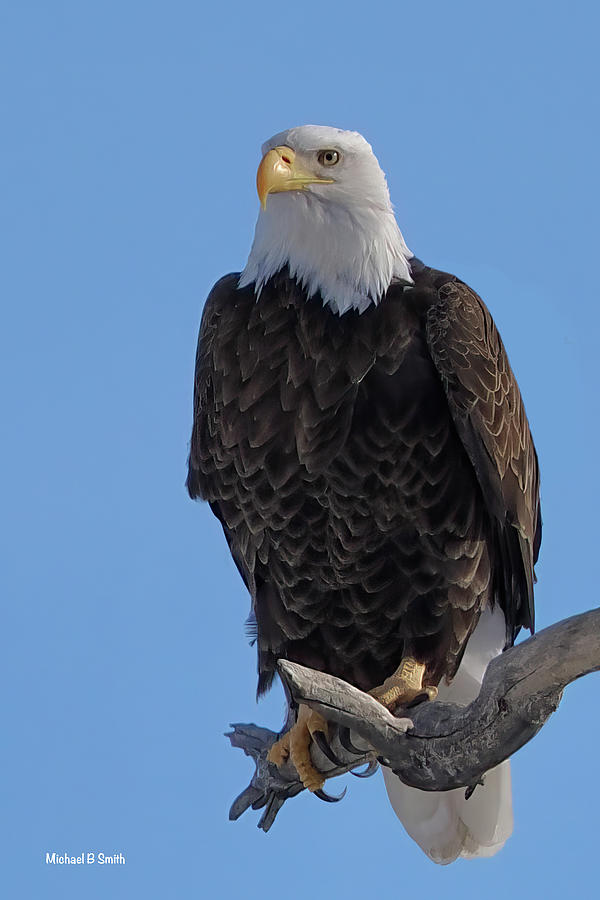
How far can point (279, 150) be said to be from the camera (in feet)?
14.0

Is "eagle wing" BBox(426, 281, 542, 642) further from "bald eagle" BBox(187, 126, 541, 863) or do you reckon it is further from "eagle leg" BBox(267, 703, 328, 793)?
"eagle leg" BBox(267, 703, 328, 793)

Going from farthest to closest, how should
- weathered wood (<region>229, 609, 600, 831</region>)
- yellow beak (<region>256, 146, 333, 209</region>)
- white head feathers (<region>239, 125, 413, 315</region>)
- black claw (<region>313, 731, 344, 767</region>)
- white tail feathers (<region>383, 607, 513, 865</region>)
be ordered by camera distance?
white tail feathers (<region>383, 607, 513, 865</region>) → black claw (<region>313, 731, 344, 767</region>) → white head feathers (<region>239, 125, 413, 315</region>) → yellow beak (<region>256, 146, 333, 209</region>) → weathered wood (<region>229, 609, 600, 831</region>)

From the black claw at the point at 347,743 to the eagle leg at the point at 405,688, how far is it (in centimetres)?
16

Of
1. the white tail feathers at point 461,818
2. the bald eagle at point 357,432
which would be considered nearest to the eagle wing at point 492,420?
the bald eagle at point 357,432

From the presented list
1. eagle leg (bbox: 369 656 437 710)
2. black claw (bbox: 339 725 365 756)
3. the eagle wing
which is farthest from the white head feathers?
black claw (bbox: 339 725 365 756)

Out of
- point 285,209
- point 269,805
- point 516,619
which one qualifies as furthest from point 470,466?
point 269,805

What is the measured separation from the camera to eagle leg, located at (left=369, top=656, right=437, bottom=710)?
4277 millimetres

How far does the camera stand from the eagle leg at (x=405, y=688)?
4.28 m

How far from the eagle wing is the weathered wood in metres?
0.73

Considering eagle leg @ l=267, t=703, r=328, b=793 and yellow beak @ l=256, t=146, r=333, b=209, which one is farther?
eagle leg @ l=267, t=703, r=328, b=793

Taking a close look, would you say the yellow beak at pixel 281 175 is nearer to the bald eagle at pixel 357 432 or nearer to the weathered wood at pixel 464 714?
the bald eagle at pixel 357 432

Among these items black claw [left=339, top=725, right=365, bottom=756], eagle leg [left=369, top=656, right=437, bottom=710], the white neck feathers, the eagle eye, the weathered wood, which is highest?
the eagle eye

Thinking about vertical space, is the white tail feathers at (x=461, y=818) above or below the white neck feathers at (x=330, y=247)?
below

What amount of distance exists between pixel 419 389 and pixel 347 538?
0.55 m
